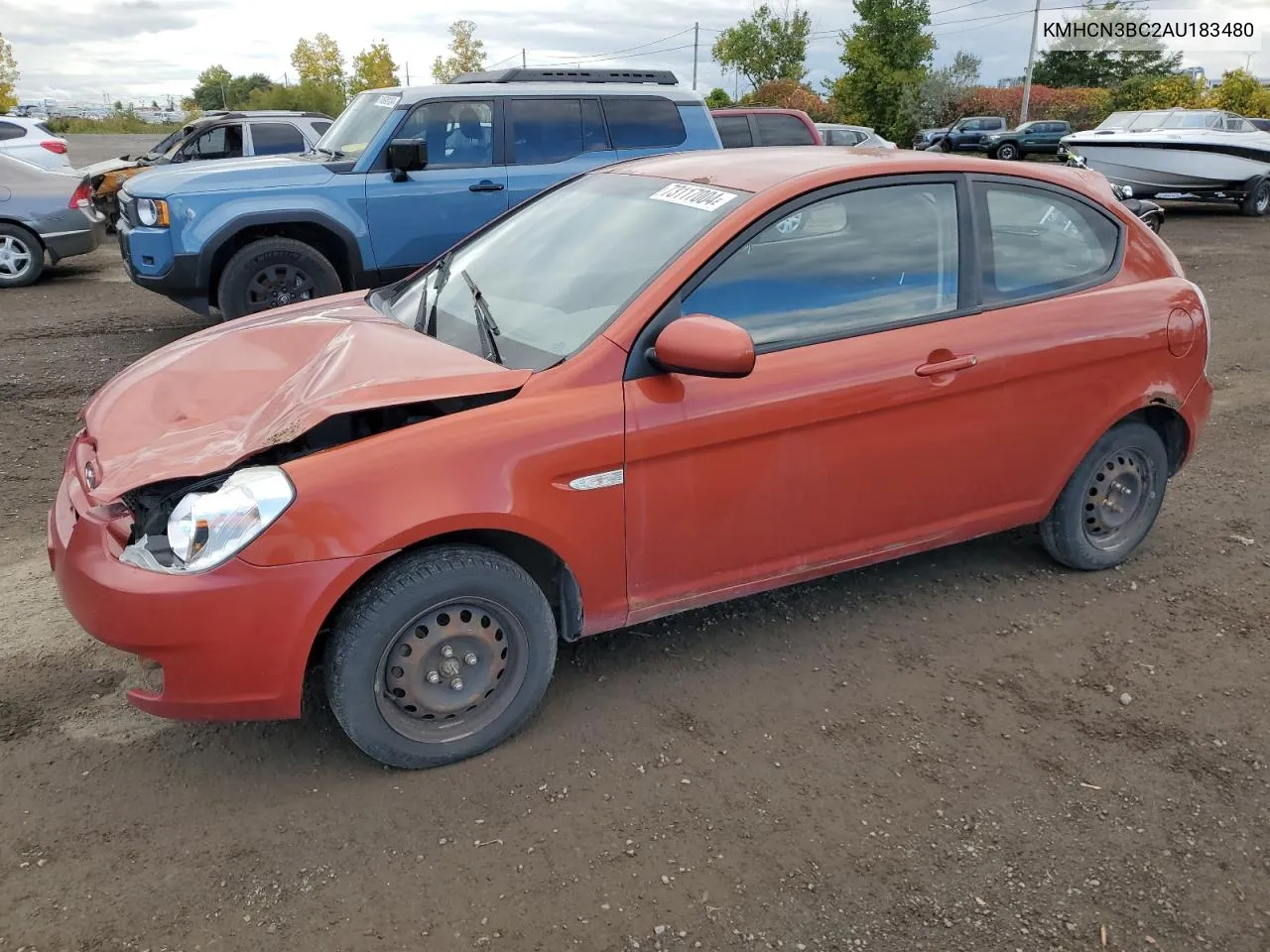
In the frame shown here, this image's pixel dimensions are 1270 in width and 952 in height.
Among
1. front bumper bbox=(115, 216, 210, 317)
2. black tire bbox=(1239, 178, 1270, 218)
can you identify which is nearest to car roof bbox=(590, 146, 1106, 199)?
front bumper bbox=(115, 216, 210, 317)

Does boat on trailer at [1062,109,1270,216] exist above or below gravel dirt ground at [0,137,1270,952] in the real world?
above

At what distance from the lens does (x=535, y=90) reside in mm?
8109

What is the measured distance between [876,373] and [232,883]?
2.43 m

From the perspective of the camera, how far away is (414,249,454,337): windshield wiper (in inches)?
138

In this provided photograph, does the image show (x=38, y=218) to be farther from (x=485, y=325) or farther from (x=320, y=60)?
(x=320, y=60)

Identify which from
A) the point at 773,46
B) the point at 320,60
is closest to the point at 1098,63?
the point at 773,46

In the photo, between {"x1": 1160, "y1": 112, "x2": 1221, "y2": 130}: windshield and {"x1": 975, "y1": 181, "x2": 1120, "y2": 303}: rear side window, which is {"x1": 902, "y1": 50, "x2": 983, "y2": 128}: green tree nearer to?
{"x1": 1160, "y1": 112, "x2": 1221, "y2": 130}: windshield

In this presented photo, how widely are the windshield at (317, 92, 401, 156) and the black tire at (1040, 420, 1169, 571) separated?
19.6 ft

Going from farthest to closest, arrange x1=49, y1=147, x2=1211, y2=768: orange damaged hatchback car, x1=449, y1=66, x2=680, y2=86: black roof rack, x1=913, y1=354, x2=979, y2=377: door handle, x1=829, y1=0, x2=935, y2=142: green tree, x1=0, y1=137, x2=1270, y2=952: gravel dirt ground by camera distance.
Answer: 1. x1=829, y1=0, x2=935, y2=142: green tree
2. x1=449, y1=66, x2=680, y2=86: black roof rack
3. x1=913, y1=354, x2=979, y2=377: door handle
4. x1=49, y1=147, x2=1211, y2=768: orange damaged hatchback car
5. x1=0, y1=137, x2=1270, y2=952: gravel dirt ground

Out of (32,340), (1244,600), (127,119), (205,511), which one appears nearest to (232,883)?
(205,511)

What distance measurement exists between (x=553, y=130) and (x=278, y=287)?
251 centimetres

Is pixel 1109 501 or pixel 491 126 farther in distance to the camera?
pixel 491 126

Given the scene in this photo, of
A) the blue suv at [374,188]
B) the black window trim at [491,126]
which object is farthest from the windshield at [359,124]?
the black window trim at [491,126]

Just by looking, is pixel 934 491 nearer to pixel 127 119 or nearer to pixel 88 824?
pixel 88 824
